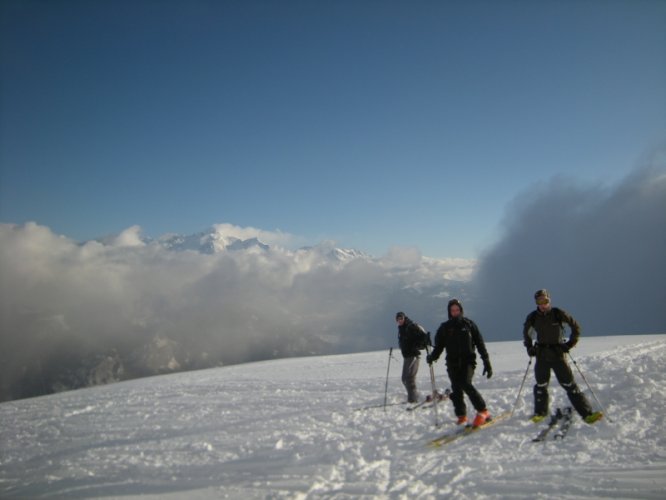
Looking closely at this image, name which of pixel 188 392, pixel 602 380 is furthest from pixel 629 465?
pixel 188 392

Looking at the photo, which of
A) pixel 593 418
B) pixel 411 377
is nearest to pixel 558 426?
pixel 593 418

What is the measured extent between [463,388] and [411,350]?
3182 mm

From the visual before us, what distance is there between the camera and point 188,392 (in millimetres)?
16406

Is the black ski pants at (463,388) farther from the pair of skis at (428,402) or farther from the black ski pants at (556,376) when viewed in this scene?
the pair of skis at (428,402)

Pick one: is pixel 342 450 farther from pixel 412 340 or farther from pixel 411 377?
pixel 412 340

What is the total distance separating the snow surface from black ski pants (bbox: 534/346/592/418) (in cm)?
45

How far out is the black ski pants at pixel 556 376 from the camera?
25.1 feet

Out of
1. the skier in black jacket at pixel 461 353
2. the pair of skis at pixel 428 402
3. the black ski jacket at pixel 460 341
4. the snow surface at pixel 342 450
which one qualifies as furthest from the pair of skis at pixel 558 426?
the pair of skis at pixel 428 402

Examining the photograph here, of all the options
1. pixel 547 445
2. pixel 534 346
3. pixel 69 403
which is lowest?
pixel 69 403

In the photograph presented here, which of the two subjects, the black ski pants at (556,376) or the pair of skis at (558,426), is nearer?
the pair of skis at (558,426)

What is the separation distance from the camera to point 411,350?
11508 millimetres

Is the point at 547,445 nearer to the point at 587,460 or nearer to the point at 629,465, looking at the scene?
the point at 587,460

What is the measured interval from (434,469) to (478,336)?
10.3 ft

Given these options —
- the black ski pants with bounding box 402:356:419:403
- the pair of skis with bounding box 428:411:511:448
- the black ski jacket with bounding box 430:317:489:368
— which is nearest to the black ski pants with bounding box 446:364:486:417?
the black ski jacket with bounding box 430:317:489:368
